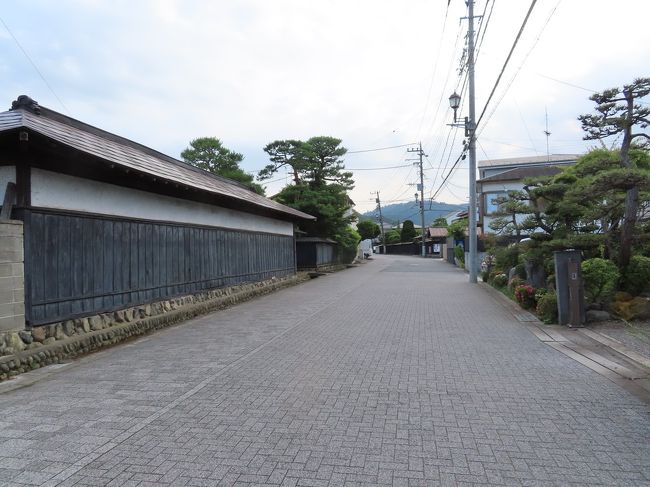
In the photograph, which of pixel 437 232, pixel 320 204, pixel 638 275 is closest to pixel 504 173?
pixel 320 204

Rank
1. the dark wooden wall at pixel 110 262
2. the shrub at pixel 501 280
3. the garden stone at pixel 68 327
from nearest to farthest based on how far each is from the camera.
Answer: the dark wooden wall at pixel 110 262 < the garden stone at pixel 68 327 < the shrub at pixel 501 280

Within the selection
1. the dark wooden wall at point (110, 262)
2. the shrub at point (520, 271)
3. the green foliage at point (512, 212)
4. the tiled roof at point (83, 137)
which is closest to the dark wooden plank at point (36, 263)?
the dark wooden wall at point (110, 262)

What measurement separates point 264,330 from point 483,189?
32175mm

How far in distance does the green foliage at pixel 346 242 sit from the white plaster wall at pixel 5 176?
2491 centimetres

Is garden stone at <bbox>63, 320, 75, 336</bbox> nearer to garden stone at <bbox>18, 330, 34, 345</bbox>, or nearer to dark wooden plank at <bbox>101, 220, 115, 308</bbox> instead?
garden stone at <bbox>18, 330, 34, 345</bbox>

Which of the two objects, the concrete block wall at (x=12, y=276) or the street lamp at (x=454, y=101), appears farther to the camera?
the street lamp at (x=454, y=101)

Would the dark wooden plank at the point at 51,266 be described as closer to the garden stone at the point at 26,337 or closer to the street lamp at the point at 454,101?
the garden stone at the point at 26,337

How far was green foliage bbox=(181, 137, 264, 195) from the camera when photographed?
2653 cm

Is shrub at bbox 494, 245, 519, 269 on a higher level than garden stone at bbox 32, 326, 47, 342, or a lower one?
higher

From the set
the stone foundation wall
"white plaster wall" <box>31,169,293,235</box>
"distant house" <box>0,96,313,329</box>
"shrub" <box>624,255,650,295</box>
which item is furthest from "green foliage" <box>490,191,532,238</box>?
the stone foundation wall

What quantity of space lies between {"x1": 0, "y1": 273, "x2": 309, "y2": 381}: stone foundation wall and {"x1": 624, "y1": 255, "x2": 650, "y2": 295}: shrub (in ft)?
32.9

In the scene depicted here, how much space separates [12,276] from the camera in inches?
257

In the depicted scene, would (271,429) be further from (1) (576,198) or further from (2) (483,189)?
(2) (483,189)

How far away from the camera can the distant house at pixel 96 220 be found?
6945mm
